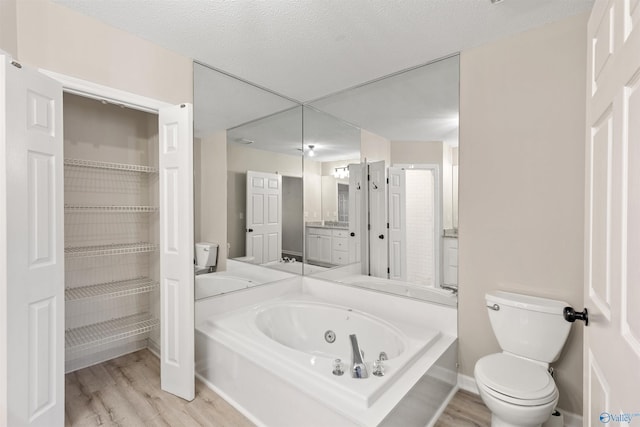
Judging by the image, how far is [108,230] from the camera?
2.62 meters

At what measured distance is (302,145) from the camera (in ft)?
10.7

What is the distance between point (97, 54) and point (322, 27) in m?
1.44

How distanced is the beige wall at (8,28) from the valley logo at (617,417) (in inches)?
107

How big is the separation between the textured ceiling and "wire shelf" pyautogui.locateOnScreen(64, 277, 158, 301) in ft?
6.18

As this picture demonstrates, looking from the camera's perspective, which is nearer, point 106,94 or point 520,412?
point 520,412

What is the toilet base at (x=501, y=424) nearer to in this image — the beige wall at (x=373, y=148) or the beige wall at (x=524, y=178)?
the beige wall at (x=524, y=178)

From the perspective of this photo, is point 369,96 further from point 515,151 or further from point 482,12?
point 515,151

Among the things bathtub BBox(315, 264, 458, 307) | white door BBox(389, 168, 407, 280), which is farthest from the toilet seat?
white door BBox(389, 168, 407, 280)

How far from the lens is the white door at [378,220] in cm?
275

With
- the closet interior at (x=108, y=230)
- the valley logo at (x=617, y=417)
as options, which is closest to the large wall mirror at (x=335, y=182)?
the closet interior at (x=108, y=230)

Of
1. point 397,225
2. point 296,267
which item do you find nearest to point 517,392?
point 397,225

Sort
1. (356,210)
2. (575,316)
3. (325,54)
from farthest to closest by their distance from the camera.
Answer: (356,210), (325,54), (575,316)

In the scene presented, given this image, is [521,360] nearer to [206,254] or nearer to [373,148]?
[373,148]

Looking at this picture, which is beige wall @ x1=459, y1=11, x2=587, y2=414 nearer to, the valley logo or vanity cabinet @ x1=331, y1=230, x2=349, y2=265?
vanity cabinet @ x1=331, y1=230, x2=349, y2=265
